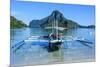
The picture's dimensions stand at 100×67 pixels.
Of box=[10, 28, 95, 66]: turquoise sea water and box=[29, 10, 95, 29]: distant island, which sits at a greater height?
box=[29, 10, 95, 29]: distant island

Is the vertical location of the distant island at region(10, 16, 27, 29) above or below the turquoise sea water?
above

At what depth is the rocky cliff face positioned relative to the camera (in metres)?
2.00

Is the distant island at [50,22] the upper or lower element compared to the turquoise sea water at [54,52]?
upper

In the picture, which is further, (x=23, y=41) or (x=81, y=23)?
(x=81, y=23)

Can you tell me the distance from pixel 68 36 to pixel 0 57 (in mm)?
724

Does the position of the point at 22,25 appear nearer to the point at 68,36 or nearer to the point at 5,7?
the point at 5,7

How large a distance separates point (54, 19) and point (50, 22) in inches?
2.1

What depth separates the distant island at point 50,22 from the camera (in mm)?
1922

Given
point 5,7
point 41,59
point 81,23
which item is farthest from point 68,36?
point 5,7

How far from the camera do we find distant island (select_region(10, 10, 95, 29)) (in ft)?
6.31

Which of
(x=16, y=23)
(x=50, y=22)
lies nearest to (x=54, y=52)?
(x=50, y=22)

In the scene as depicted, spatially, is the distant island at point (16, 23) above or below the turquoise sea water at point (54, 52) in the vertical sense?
above

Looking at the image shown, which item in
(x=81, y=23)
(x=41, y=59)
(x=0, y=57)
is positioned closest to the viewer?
(x=0, y=57)
